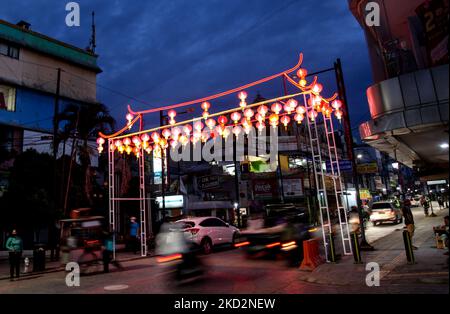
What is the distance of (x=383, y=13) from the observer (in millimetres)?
9531

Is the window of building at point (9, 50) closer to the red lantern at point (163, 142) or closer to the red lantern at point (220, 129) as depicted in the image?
the red lantern at point (163, 142)

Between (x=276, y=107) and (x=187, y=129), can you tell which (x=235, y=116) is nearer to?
(x=276, y=107)

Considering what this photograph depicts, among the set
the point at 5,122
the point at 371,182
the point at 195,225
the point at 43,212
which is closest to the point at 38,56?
the point at 5,122

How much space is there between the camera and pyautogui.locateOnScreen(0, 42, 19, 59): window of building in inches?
1035

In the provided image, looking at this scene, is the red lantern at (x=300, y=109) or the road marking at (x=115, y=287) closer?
the road marking at (x=115, y=287)

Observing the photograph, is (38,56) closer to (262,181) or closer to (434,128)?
(262,181)

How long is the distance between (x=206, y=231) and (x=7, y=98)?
66.6ft

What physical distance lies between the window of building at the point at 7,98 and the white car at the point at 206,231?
18.3m

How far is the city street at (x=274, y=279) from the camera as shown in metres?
8.21

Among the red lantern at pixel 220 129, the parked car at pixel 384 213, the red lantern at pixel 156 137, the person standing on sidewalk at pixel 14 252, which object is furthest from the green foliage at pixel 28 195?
the parked car at pixel 384 213

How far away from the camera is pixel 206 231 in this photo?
17297 mm

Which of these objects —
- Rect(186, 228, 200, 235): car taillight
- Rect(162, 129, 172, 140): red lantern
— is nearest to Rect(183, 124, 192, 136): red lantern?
Rect(162, 129, 172, 140): red lantern

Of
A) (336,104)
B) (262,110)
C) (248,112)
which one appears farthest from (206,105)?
(336,104)

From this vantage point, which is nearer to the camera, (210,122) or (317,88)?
(317,88)
